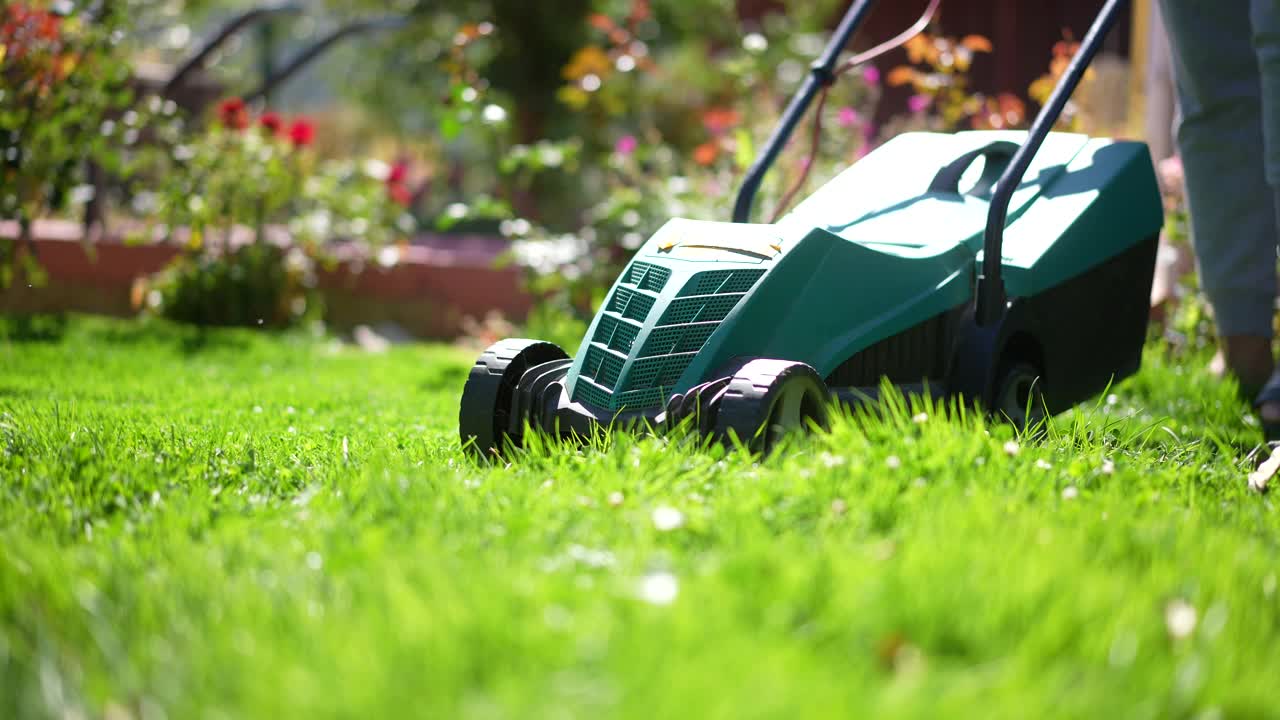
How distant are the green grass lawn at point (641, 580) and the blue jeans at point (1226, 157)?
1.08 metres

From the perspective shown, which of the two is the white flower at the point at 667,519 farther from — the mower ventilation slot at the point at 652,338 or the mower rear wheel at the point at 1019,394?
the mower rear wheel at the point at 1019,394

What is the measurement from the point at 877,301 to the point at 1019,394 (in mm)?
545

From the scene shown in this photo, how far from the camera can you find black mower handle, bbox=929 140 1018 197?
3293 millimetres

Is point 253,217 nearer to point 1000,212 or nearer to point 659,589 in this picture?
point 1000,212

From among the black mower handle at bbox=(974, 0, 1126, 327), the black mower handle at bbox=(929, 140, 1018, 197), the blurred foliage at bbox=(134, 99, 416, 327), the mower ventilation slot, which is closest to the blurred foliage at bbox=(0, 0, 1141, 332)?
the blurred foliage at bbox=(134, 99, 416, 327)

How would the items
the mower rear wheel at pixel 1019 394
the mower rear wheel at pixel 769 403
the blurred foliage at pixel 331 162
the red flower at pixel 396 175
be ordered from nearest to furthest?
the mower rear wheel at pixel 769 403 → the mower rear wheel at pixel 1019 394 → the blurred foliage at pixel 331 162 → the red flower at pixel 396 175

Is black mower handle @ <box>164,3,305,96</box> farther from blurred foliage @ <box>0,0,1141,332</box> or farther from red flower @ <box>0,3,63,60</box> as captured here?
red flower @ <box>0,3,63,60</box>

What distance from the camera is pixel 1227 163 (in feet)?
11.3

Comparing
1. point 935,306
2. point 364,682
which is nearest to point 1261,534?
point 935,306

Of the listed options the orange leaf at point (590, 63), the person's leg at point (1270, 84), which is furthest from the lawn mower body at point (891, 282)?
the orange leaf at point (590, 63)

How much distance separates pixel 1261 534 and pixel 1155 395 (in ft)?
6.47

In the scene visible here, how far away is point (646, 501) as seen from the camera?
2051mm

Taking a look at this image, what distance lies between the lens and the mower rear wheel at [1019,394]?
2.95m

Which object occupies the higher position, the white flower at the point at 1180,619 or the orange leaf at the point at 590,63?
the orange leaf at the point at 590,63
